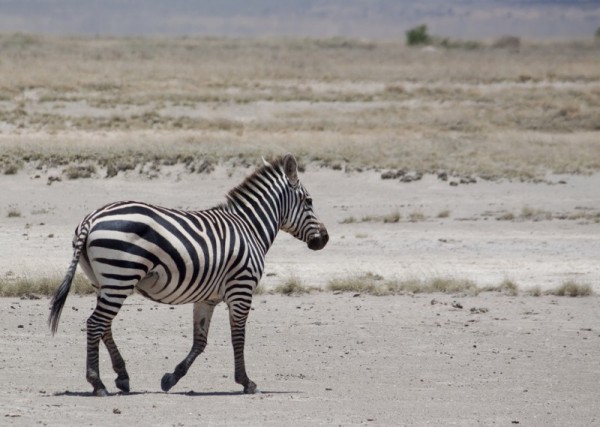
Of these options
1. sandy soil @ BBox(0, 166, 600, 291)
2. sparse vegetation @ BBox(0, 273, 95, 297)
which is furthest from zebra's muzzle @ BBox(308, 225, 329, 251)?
sandy soil @ BBox(0, 166, 600, 291)

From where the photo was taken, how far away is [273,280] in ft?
48.3

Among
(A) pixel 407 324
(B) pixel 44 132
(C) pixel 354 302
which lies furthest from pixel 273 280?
(B) pixel 44 132

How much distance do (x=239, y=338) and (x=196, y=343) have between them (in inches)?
13.2

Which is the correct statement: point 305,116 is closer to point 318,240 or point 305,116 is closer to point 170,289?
point 318,240

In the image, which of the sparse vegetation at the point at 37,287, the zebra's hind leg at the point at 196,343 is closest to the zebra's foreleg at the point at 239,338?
the zebra's hind leg at the point at 196,343

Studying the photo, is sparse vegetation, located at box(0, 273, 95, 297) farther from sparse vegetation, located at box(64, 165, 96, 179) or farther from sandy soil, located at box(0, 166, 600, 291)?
sparse vegetation, located at box(64, 165, 96, 179)

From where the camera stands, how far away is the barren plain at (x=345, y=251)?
8.92 metres

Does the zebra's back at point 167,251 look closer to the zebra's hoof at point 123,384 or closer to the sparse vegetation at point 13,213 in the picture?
the zebra's hoof at point 123,384

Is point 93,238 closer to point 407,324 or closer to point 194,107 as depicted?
point 407,324

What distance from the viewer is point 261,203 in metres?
9.45

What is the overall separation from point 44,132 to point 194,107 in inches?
334

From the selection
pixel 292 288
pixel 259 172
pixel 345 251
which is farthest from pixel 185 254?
pixel 345 251

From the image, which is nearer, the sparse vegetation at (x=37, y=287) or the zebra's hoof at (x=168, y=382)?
the zebra's hoof at (x=168, y=382)

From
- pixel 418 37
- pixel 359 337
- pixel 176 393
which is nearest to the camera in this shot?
pixel 176 393
